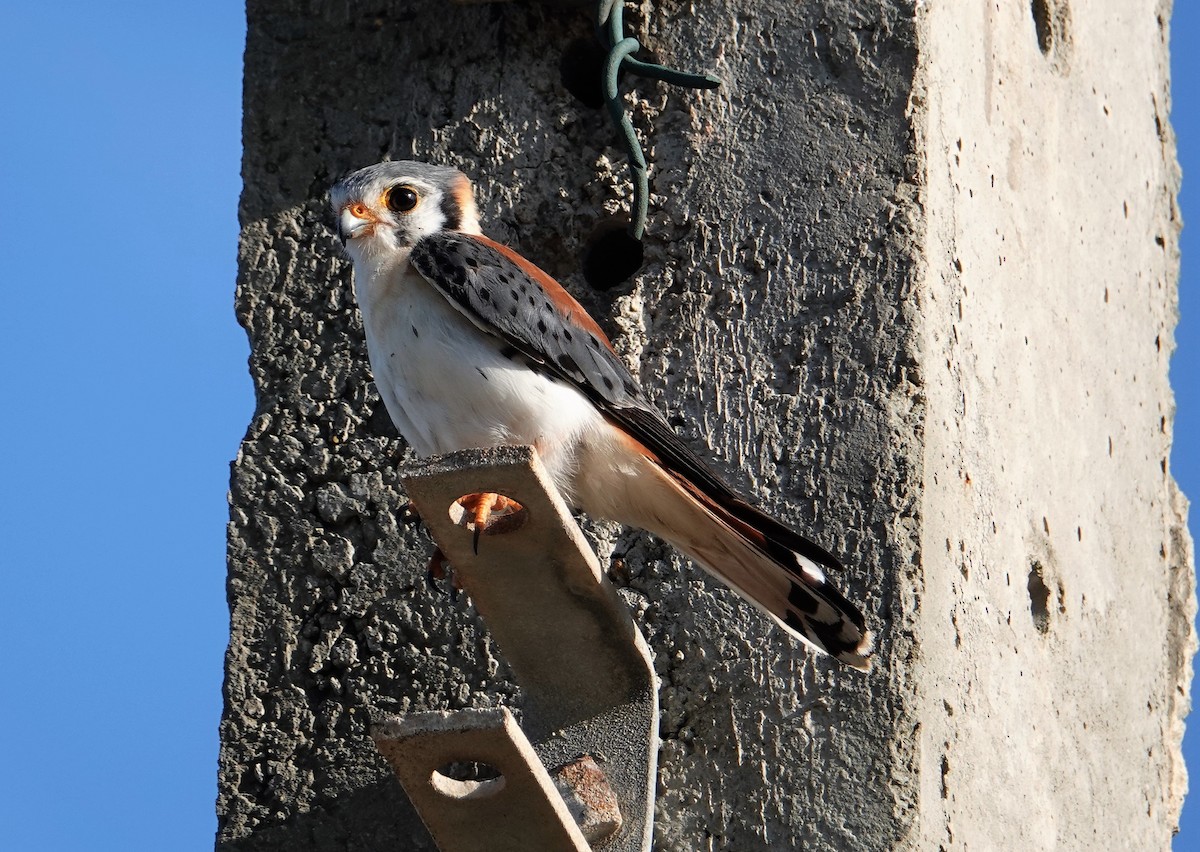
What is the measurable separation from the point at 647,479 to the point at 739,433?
0.95ft

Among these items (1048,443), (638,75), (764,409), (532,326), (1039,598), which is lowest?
(1039,598)

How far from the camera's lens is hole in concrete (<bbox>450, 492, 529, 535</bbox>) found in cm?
295

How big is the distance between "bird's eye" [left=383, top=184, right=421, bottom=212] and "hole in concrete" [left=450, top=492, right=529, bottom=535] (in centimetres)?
106

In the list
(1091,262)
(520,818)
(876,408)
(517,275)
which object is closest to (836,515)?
(876,408)

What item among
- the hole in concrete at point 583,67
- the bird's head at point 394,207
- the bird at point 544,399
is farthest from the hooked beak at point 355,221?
the hole in concrete at point 583,67

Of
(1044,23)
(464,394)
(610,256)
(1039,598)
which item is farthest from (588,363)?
(1044,23)

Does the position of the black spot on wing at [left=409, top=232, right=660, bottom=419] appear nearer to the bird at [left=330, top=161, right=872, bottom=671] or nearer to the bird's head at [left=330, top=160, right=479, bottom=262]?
the bird at [left=330, top=161, right=872, bottom=671]

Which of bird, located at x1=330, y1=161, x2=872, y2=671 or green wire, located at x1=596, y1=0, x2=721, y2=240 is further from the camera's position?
green wire, located at x1=596, y1=0, x2=721, y2=240

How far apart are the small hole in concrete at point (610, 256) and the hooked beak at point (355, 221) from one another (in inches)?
18.8

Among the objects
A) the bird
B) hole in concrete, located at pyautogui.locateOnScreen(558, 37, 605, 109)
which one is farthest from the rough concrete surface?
hole in concrete, located at pyautogui.locateOnScreen(558, 37, 605, 109)

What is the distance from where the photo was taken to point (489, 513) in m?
2.96

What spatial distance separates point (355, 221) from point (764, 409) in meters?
0.89

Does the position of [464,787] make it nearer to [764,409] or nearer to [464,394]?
[464,394]

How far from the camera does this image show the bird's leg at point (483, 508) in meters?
2.94
